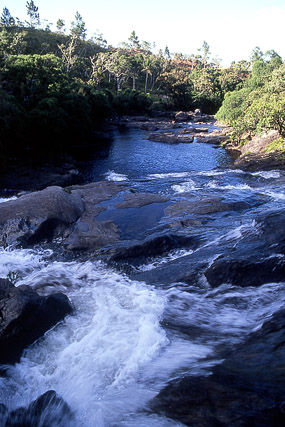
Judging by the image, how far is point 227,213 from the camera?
668 inches

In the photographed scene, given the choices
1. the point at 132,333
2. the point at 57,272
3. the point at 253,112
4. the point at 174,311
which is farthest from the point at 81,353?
the point at 253,112

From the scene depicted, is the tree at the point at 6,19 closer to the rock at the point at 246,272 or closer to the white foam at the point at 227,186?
the white foam at the point at 227,186

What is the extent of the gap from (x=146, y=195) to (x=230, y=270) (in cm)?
1074

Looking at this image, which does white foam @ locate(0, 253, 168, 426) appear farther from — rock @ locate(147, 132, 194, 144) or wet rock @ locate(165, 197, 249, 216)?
rock @ locate(147, 132, 194, 144)

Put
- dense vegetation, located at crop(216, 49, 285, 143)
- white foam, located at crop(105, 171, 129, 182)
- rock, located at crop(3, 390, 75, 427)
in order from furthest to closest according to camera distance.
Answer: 1. dense vegetation, located at crop(216, 49, 285, 143)
2. white foam, located at crop(105, 171, 129, 182)
3. rock, located at crop(3, 390, 75, 427)

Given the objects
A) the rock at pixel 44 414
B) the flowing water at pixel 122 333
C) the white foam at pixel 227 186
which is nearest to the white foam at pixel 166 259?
the flowing water at pixel 122 333

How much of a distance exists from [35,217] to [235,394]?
11649 mm

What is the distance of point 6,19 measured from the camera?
360 ft

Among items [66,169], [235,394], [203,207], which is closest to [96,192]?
[203,207]

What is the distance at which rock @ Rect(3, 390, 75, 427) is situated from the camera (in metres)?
6.04

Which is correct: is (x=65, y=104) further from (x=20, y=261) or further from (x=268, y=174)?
(x=20, y=261)

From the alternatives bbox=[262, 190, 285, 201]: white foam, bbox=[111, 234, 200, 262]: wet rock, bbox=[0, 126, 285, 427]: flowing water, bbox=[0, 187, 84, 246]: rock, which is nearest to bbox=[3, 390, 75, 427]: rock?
bbox=[0, 126, 285, 427]: flowing water

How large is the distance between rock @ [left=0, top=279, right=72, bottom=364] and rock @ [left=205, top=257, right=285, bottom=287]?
4607mm

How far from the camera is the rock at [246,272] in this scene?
973cm
